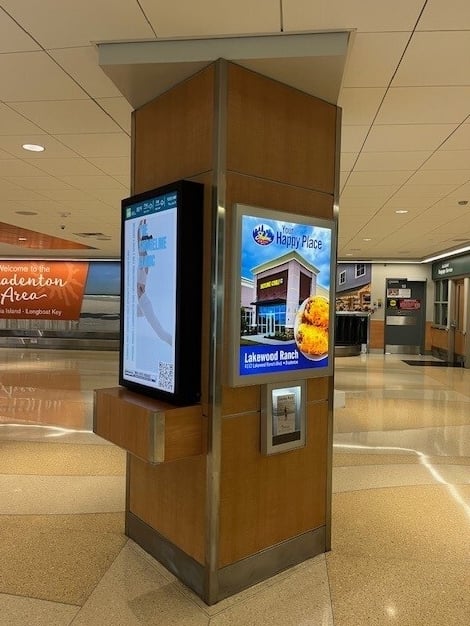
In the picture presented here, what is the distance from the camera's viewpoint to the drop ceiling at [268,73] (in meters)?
2.81

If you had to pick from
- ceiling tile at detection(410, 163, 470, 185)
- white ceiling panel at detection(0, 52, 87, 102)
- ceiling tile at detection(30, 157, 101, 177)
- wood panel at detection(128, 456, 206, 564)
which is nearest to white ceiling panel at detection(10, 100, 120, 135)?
white ceiling panel at detection(0, 52, 87, 102)

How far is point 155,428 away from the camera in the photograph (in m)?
2.80

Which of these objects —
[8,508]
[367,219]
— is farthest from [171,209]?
[367,219]

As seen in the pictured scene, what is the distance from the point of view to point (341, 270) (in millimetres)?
19172

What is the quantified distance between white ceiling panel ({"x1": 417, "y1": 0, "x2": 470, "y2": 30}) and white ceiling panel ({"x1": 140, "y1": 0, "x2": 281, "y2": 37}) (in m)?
0.81

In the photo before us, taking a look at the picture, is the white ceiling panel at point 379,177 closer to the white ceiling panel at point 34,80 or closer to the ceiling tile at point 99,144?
the ceiling tile at point 99,144

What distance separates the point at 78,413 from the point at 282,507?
509 centimetres

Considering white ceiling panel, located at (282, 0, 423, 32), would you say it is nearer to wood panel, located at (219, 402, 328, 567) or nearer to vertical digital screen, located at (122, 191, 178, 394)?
vertical digital screen, located at (122, 191, 178, 394)

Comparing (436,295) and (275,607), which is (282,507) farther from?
(436,295)

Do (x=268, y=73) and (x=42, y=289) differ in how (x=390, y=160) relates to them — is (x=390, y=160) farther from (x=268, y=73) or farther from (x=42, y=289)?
(x=42, y=289)

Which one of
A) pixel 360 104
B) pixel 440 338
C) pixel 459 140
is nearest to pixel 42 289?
pixel 440 338

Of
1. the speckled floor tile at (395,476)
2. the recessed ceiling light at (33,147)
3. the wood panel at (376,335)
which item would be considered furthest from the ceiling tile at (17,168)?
the wood panel at (376,335)

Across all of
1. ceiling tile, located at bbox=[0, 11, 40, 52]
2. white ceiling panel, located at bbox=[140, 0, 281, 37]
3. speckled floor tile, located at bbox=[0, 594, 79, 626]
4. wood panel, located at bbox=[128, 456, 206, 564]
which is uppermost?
ceiling tile, located at bbox=[0, 11, 40, 52]

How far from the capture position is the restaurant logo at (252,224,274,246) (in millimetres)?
3018
